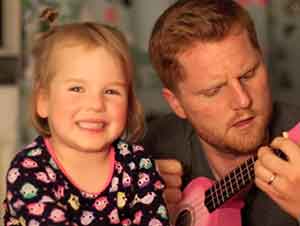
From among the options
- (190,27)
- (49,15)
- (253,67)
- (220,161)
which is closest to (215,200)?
(220,161)

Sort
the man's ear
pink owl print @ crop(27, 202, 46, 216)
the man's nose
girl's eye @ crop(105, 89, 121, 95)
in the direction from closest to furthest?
pink owl print @ crop(27, 202, 46, 216) → girl's eye @ crop(105, 89, 121, 95) → the man's nose → the man's ear

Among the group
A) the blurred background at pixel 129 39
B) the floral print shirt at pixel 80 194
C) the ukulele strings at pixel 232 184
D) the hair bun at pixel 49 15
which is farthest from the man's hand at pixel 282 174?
the hair bun at pixel 49 15

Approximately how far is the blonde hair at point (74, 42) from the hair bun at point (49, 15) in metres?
0.70

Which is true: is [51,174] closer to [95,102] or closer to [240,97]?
[95,102]

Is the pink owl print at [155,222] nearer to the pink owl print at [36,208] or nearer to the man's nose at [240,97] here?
the pink owl print at [36,208]

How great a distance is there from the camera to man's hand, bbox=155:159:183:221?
1532mm

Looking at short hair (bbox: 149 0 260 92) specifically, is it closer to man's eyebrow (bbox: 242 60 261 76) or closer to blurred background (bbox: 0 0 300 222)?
man's eyebrow (bbox: 242 60 261 76)

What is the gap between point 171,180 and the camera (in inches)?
60.4

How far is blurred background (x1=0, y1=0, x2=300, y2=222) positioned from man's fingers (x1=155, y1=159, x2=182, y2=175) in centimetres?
51

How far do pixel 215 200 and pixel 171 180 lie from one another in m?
0.14

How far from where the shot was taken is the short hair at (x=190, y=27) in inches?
59.2

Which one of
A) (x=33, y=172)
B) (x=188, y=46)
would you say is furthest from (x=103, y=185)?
(x=188, y=46)

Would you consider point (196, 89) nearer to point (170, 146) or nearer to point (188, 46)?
point (188, 46)

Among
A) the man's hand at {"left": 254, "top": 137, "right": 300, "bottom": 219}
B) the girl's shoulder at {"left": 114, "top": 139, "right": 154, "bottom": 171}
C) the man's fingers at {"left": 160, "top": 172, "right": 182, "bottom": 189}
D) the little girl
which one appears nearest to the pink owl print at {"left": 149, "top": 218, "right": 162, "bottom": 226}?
the little girl
